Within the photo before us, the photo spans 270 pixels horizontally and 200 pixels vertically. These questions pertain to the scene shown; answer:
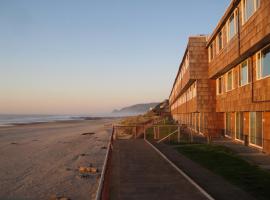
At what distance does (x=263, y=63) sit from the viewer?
1667 centimetres

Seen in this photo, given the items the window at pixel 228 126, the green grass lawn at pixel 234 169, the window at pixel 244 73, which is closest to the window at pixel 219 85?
the window at pixel 228 126

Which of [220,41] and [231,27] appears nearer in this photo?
[231,27]

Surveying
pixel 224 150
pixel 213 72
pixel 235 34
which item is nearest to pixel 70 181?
pixel 224 150

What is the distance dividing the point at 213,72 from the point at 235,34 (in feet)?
23.3

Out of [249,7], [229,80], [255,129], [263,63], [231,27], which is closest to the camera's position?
[263,63]

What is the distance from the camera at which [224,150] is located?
1877 centimetres

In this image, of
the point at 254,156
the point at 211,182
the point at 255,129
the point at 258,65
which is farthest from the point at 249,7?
the point at 211,182

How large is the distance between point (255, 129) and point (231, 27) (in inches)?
252

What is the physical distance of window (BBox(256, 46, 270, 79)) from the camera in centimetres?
1598

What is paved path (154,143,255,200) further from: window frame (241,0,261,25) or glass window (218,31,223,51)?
glass window (218,31,223,51)

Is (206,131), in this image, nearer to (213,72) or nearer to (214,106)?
(214,106)

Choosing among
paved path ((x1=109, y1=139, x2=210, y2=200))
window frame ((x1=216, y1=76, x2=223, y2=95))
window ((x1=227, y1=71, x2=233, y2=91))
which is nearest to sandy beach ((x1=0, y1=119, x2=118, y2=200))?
paved path ((x1=109, y1=139, x2=210, y2=200))

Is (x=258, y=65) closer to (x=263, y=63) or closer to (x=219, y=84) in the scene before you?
(x=263, y=63)

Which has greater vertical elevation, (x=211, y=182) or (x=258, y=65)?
(x=258, y=65)
